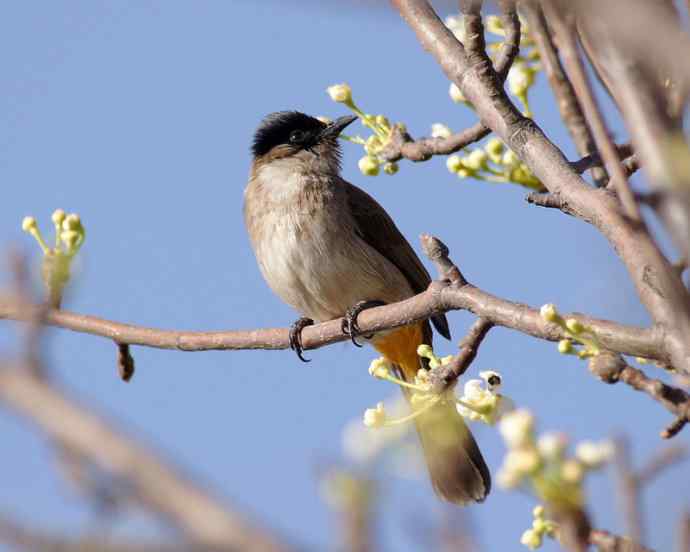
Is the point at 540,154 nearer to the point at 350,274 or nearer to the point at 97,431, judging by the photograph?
the point at 97,431

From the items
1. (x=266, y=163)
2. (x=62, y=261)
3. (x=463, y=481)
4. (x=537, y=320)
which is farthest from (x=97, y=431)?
(x=266, y=163)

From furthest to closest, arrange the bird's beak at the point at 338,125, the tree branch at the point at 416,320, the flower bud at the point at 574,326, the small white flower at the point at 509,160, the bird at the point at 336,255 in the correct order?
the bird's beak at the point at 338,125, the bird at the point at 336,255, the small white flower at the point at 509,160, the tree branch at the point at 416,320, the flower bud at the point at 574,326

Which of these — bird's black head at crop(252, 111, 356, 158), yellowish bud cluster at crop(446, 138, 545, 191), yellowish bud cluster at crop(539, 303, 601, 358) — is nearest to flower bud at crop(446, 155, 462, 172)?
yellowish bud cluster at crop(446, 138, 545, 191)

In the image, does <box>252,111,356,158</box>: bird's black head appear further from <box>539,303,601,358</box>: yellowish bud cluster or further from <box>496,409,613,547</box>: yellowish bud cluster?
<box>496,409,613,547</box>: yellowish bud cluster

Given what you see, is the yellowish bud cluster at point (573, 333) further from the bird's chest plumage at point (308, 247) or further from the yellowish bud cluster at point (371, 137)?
the bird's chest plumage at point (308, 247)

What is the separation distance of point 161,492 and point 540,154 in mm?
1765

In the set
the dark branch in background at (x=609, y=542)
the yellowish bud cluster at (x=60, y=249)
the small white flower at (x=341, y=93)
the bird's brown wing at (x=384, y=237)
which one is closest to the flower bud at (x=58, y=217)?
the yellowish bud cluster at (x=60, y=249)

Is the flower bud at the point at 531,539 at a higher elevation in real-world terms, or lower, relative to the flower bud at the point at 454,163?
lower

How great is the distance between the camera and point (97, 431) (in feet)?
2.99

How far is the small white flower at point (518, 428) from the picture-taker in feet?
4.21

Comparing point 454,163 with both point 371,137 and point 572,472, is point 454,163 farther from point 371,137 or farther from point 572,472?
point 572,472

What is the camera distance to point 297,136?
6508 mm

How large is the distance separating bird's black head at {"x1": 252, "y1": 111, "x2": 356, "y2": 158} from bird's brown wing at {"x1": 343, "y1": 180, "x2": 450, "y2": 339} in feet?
1.57

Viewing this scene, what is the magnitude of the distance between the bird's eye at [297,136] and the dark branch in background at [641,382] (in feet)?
15.1
